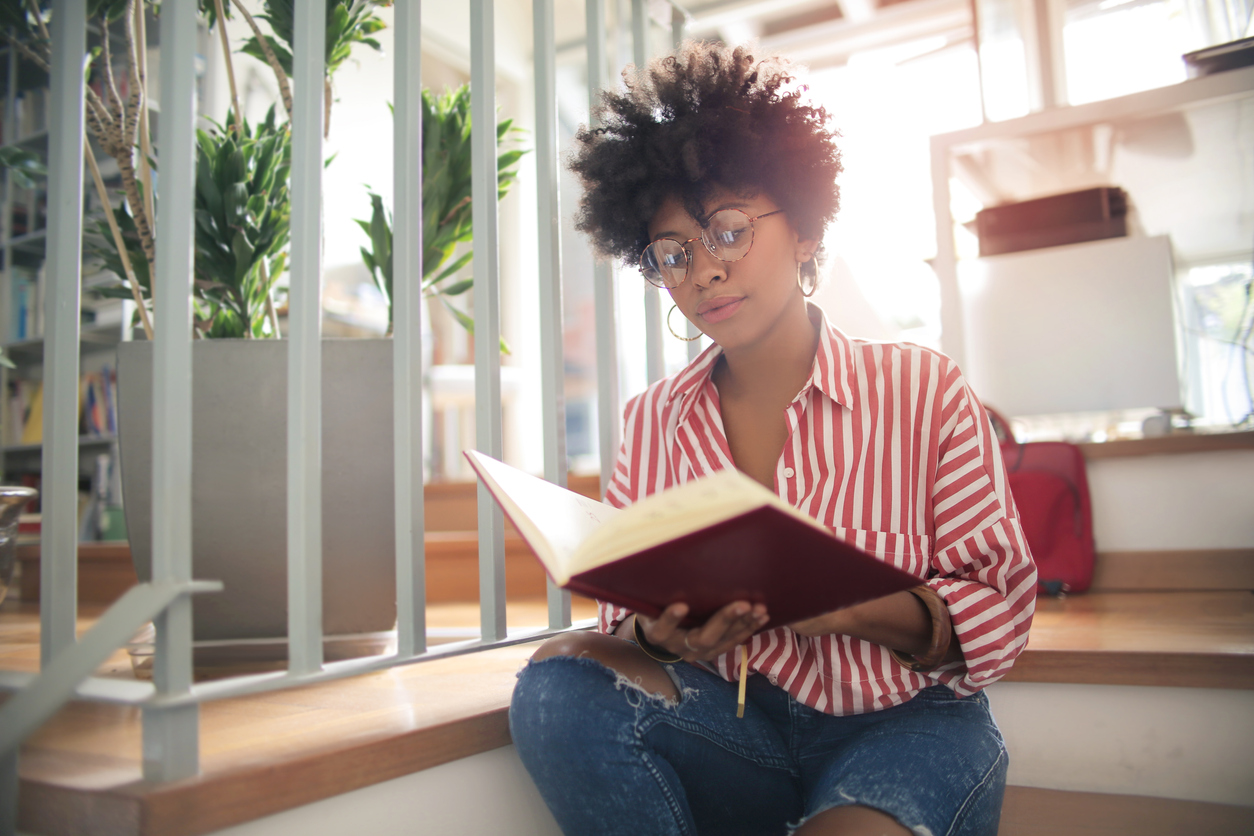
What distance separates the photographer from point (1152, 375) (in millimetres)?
2096

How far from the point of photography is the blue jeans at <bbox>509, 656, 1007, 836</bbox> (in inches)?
29.8

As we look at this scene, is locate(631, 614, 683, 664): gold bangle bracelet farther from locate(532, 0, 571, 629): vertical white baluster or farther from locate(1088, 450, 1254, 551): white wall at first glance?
locate(1088, 450, 1254, 551): white wall

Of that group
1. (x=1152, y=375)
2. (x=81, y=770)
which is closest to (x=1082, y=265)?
(x=1152, y=375)

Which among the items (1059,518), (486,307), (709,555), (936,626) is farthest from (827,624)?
(1059,518)

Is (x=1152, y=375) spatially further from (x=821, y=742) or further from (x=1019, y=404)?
(x=821, y=742)

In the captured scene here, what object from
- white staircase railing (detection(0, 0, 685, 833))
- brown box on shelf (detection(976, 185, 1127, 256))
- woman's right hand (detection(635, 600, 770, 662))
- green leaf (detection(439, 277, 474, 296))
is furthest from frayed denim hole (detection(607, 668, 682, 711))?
brown box on shelf (detection(976, 185, 1127, 256))

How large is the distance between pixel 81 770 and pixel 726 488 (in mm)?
605

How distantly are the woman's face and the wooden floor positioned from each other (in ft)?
1.68

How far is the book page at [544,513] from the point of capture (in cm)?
63

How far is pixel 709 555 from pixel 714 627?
132mm

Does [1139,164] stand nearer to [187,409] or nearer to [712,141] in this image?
[712,141]

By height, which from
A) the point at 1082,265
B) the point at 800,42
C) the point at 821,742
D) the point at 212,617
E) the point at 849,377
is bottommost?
the point at 821,742

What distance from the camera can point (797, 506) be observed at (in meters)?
0.92

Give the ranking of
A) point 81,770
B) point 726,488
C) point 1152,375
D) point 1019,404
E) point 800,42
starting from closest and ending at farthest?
point 726,488
point 81,770
point 1152,375
point 1019,404
point 800,42
